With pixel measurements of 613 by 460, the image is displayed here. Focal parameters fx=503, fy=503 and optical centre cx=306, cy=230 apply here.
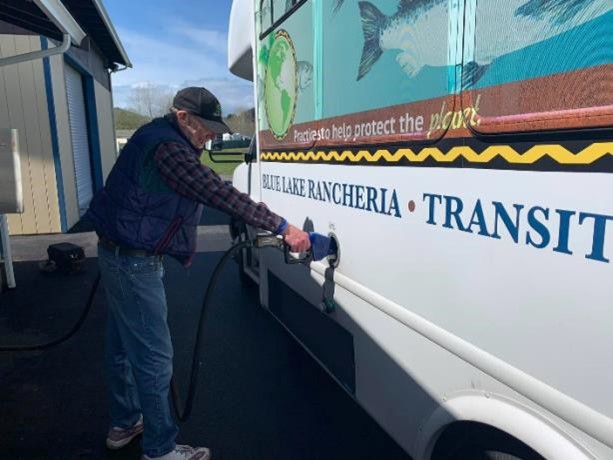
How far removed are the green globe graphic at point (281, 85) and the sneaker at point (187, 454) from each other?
1.84 metres

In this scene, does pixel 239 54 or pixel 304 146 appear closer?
pixel 304 146

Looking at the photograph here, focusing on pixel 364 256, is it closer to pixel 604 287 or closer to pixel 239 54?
pixel 604 287

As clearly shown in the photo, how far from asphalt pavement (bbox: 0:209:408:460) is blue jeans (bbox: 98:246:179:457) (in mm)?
488

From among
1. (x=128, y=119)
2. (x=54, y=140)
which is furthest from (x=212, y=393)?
(x=128, y=119)

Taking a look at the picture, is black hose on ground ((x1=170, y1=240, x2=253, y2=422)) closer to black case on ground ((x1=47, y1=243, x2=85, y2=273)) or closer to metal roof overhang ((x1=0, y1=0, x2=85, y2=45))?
metal roof overhang ((x1=0, y1=0, x2=85, y2=45))

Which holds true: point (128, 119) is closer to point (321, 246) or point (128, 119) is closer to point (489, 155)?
point (321, 246)

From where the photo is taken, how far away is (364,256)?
221 centimetres

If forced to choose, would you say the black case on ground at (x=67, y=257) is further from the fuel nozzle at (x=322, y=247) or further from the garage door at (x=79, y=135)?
the fuel nozzle at (x=322, y=247)

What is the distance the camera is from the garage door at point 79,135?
10.1 m

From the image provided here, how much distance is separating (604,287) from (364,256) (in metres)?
→ 1.12

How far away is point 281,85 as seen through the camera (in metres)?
3.08

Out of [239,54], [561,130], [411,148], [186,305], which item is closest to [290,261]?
[411,148]

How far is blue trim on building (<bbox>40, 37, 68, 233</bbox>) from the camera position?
7926mm

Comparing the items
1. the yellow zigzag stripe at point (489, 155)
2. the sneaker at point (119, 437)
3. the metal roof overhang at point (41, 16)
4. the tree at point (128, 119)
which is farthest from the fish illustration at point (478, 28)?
the tree at point (128, 119)
